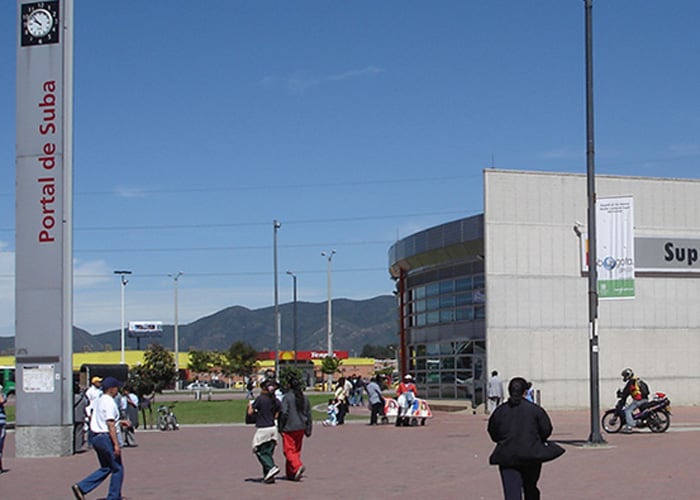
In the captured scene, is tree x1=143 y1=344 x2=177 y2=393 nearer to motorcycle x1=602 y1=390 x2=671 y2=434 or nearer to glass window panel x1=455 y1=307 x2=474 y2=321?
glass window panel x1=455 y1=307 x2=474 y2=321

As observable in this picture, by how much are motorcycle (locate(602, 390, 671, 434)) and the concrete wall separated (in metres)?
11.1

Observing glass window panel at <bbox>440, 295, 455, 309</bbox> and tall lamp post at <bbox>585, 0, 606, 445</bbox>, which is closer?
tall lamp post at <bbox>585, 0, 606, 445</bbox>

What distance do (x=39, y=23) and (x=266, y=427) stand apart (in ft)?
36.5

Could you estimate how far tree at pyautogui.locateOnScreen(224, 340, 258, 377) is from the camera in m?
111

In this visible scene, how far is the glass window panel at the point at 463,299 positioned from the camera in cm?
4000

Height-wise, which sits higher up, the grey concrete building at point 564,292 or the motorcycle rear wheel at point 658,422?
the grey concrete building at point 564,292

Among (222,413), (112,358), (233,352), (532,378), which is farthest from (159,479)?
(112,358)

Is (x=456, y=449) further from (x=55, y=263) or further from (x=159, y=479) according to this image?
(x=55, y=263)

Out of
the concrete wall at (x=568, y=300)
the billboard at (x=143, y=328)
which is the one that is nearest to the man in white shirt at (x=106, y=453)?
the concrete wall at (x=568, y=300)

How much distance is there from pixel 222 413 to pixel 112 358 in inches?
3020

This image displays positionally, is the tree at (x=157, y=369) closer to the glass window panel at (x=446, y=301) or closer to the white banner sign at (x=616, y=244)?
the glass window panel at (x=446, y=301)

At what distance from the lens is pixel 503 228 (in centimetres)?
3703

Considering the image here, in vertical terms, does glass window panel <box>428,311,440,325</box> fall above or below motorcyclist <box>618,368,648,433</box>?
above

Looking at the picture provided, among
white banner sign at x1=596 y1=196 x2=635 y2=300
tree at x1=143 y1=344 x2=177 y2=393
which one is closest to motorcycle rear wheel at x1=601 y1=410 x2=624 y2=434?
white banner sign at x1=596 y1=196 x2=635 y2=300
